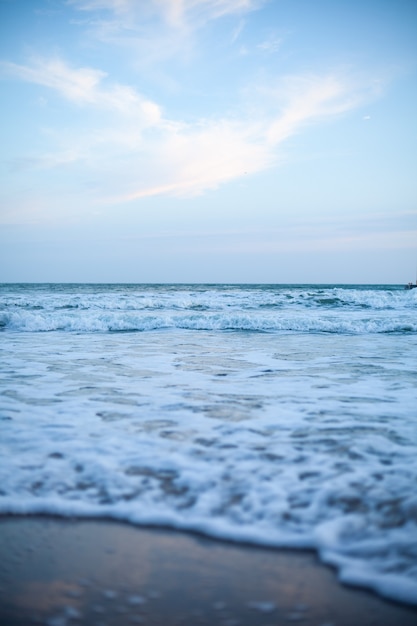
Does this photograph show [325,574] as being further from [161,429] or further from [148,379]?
[148,379]

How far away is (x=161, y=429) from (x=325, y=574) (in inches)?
76.3

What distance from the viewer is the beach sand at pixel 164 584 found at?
1.51m

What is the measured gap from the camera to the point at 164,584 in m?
1.67

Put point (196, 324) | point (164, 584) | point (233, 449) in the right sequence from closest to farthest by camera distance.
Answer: point (164, 584), point (233, 449), point (196, 324)

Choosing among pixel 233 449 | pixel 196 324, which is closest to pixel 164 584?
pixel 233 449

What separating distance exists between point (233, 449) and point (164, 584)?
4.60ft

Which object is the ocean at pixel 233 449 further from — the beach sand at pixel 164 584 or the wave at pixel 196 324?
the wave at pixel 196 324

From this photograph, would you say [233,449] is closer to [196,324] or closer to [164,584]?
[164,584]

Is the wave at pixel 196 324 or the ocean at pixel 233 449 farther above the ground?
the wave at pixel 196 324

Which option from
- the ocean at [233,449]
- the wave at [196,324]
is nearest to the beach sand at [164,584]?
the ocean at [233,449]

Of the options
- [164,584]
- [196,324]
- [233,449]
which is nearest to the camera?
[164,584]

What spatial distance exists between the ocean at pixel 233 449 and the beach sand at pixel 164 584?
11 centimetres

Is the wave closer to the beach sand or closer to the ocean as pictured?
the ocean

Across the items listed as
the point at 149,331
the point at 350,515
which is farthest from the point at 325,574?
the point at 149,331
